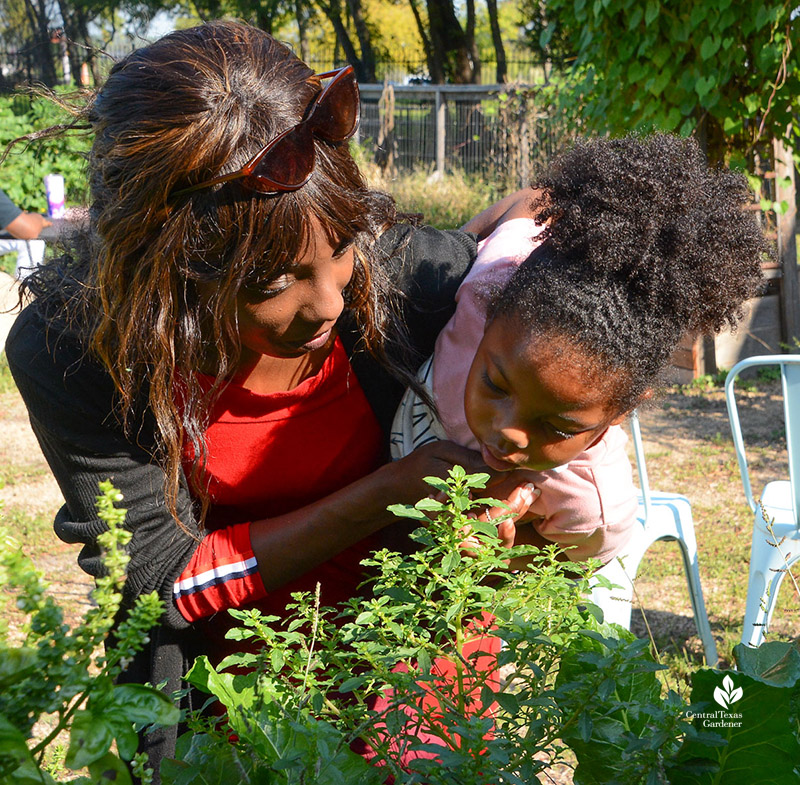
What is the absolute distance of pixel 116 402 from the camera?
5.29ft

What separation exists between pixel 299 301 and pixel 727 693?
89 cm

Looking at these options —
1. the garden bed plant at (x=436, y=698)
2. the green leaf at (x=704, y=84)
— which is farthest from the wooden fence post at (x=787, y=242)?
the garden bed plant at (x=436, y=698)

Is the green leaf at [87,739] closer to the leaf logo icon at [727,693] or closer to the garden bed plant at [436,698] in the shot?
the garden bed plant at [436,698]

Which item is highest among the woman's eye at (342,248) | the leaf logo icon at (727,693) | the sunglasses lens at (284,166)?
the sunglasses lens at (284,166)

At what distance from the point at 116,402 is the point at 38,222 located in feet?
20.2

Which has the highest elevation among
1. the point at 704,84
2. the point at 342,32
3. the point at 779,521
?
the point at 342,32

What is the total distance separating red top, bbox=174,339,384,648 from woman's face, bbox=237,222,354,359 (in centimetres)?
27

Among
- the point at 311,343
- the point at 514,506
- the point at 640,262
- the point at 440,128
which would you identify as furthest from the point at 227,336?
the point at 440,128

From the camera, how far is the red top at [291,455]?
70.0 inches

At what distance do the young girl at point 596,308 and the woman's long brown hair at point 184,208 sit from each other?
1.12 ft

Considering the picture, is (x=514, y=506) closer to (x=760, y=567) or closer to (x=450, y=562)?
(x=450, y=562)

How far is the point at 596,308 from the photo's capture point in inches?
59.6

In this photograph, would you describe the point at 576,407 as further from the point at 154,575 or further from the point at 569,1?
the point at 569,1

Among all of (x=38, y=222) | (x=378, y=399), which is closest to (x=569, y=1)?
(x=38, y=222)
